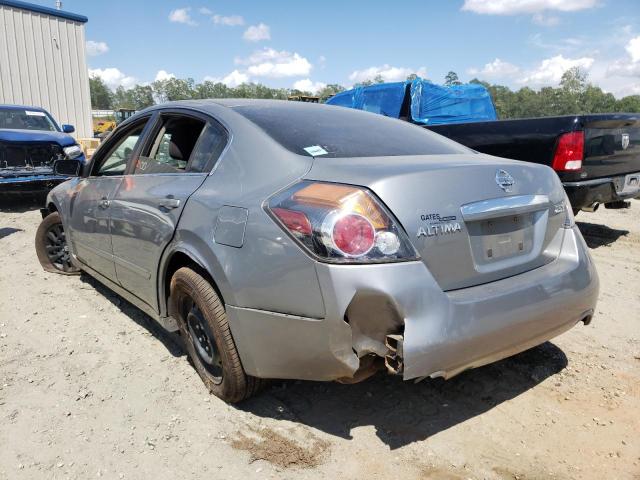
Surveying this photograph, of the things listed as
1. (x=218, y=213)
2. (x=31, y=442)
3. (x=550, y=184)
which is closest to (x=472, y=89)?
(x=550, y=184)

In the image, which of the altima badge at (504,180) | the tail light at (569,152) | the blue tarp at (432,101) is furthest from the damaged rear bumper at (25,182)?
the altima badge at (504,180)

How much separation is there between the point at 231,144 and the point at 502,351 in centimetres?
164

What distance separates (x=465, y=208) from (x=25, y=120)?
Answer: 10033mm

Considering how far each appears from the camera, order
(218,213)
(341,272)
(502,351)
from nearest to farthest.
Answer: (341,272)
(502,351)
(218,213)

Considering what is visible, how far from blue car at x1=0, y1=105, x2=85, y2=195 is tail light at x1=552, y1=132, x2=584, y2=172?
6962 mm

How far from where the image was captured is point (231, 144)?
102 inches

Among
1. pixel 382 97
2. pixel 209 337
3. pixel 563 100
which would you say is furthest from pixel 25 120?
pixel 563 100

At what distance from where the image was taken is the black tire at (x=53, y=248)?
15.4 ft

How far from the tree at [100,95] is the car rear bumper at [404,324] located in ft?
443

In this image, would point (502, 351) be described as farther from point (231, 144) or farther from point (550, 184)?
point (231, 144)

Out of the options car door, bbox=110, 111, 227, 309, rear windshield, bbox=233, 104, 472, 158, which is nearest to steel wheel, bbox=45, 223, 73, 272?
car door, bbox=110, 111, 227, 309

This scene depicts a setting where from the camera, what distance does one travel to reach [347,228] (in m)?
1.98

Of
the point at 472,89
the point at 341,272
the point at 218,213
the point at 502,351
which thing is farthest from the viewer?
the point at 472,89

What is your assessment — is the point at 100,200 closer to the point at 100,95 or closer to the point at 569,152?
the point at 569,152
